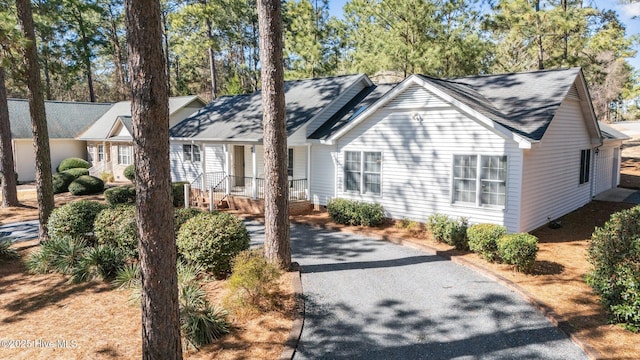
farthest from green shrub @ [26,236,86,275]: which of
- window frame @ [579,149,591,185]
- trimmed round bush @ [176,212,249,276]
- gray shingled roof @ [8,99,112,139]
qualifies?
gray shingled roof @ [8,99,112,139]

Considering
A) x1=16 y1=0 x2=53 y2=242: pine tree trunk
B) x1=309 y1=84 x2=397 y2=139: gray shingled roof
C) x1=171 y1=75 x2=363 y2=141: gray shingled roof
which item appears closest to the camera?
x1=16 y1=0 x2=53 y2=242: pine tree trunk

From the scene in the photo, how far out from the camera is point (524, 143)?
11.0m

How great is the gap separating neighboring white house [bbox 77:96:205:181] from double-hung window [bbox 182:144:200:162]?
6.10 meters

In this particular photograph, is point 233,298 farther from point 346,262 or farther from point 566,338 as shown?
point 566,338

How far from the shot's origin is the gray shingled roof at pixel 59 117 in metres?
29.4

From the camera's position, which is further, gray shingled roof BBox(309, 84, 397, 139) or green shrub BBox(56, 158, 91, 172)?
green shrub BBox(56, 158, 91, 172)

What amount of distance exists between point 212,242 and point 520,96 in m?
11.5

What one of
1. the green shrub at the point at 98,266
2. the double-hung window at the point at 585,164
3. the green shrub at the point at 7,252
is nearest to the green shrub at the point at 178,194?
the green shrub at the point at 7,252

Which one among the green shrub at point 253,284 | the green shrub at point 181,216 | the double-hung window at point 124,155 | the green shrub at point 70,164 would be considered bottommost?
the green shrub at point 253,284

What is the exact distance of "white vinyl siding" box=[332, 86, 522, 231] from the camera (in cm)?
1193

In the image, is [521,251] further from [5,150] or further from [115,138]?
[115,138]

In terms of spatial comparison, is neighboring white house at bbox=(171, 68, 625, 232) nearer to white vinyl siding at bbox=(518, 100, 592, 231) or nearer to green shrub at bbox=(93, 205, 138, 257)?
white vinyl siding at bbox=(518, 100, 592, 231)

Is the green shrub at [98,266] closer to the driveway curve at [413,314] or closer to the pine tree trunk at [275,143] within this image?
the pine tree trunk at [275,143]

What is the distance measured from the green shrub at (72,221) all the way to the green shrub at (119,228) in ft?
2.73
